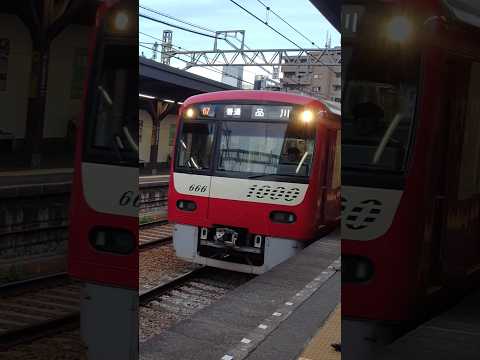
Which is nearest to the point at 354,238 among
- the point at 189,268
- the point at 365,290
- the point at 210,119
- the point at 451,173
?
the point at 365,290

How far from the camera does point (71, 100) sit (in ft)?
Result: 4.36

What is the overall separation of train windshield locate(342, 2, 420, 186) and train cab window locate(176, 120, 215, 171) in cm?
430

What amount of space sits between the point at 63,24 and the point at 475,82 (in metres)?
1.14

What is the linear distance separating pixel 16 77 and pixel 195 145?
446cm

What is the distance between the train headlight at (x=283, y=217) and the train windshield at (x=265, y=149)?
0.41 m

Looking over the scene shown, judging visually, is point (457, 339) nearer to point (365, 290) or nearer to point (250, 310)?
point (365, 290)

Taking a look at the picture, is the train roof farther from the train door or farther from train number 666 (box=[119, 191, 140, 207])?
train number 666 (box=[119, 191, 140, 207])

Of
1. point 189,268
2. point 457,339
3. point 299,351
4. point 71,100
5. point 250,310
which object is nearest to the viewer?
point 71,100

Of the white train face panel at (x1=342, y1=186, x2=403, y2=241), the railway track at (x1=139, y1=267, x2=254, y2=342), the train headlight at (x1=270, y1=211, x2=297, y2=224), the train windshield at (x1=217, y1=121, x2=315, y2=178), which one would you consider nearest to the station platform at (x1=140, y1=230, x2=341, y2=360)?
the white train face panel at (x1=342, y1=186, x2=403, y2=241)

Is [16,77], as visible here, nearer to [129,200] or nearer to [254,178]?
[129,200]

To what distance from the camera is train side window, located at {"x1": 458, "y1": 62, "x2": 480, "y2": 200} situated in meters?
1.49

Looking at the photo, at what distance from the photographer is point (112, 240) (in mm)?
1294

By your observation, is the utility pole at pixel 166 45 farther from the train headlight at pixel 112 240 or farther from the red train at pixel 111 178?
the train headlight at pixel 112 240

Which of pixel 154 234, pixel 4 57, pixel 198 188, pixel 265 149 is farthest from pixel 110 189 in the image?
pixel 154 234
